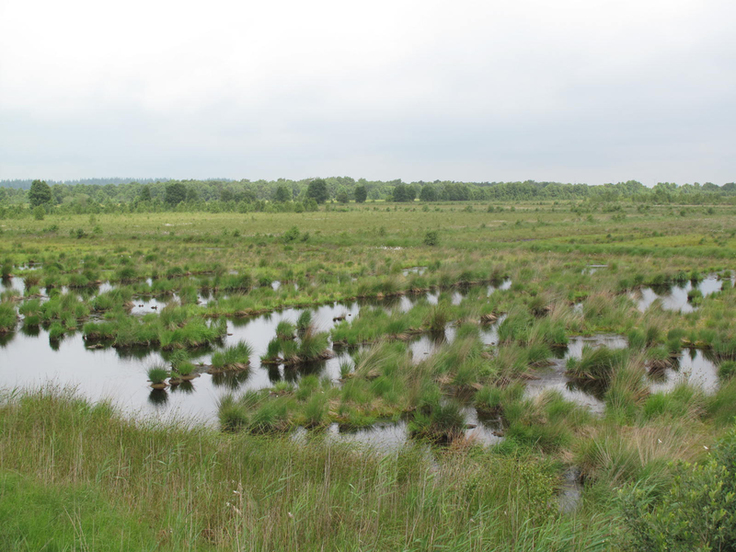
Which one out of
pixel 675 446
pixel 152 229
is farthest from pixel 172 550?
pixel 152 229

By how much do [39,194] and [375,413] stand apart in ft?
321

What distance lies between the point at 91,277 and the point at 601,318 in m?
19.8

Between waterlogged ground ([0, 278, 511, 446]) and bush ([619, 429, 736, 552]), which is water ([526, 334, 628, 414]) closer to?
waterlogged ground ([0, 278, 511, 446])

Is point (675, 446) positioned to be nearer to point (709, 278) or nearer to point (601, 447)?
point (601, 447)

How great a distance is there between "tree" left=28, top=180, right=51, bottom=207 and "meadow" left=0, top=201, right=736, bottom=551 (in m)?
75.1

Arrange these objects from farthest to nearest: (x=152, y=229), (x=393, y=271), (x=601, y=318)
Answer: (x=152, y=229) → (x=393, y=271) → (x=601, y=318)

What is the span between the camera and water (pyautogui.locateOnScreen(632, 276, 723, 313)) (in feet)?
59.6

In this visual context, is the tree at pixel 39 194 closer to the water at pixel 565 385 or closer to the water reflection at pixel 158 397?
the water reflection at pixel 158 397

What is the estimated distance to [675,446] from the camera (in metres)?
6.38

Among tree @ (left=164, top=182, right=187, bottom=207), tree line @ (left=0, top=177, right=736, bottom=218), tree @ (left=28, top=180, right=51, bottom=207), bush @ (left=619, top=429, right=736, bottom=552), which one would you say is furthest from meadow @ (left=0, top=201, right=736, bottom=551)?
tree @ (left=164, top=182, right=187, bottom=207)

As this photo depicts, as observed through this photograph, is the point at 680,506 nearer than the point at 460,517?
Yes

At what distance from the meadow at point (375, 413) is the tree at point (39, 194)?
75110 millimetres

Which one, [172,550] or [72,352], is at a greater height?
[172,550]

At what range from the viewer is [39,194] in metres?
88.2
